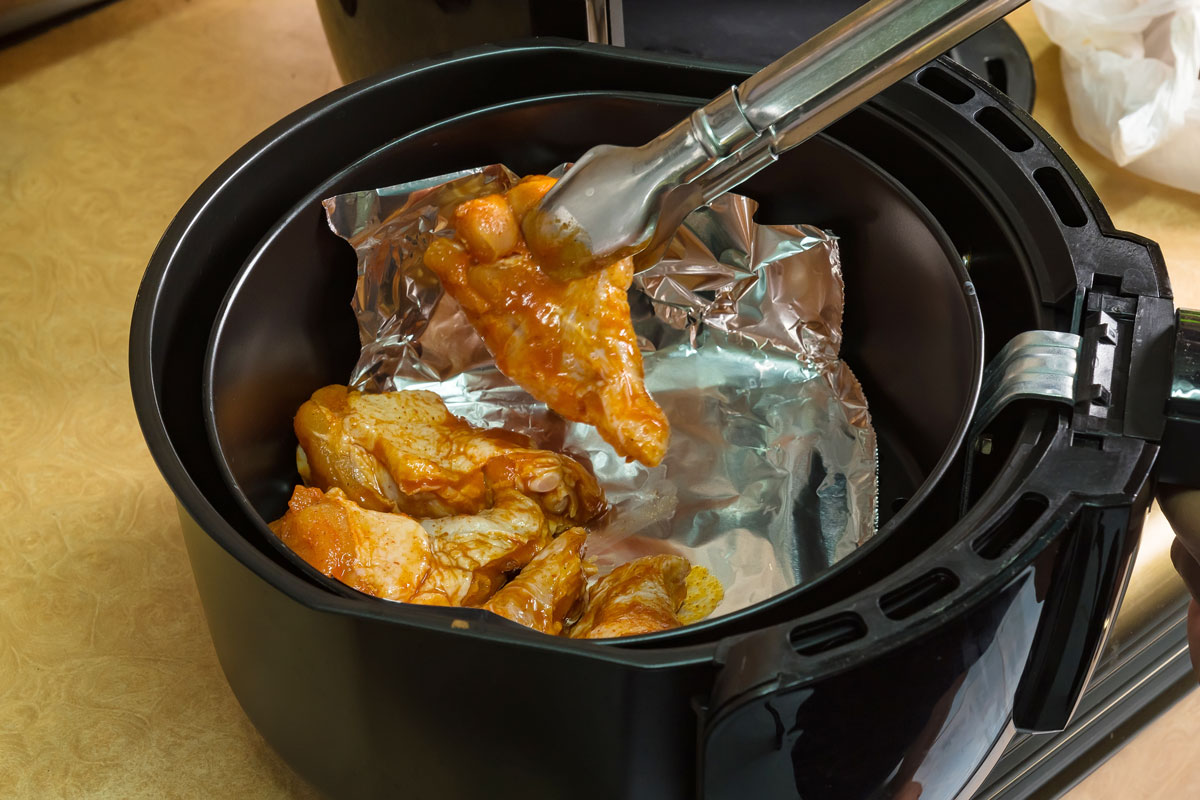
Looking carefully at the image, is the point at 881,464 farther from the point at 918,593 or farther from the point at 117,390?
the point at 117,390

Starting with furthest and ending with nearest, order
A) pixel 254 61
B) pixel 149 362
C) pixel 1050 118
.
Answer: pixel 254 61 → pixel 1050 118 → pixel 149 362

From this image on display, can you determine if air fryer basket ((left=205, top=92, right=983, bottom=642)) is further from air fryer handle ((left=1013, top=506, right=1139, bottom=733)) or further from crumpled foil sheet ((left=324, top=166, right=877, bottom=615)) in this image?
air fryer handle ((left=1013, top=506, right=1139, bottom=733))

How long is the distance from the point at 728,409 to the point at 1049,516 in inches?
17.1

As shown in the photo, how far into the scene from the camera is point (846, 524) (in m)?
0.92

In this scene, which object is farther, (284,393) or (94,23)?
(94,23)

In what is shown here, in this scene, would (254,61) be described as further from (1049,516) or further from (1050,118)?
(1049,516)

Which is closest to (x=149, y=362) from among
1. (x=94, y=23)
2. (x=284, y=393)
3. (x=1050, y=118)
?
(x=284, y=393)

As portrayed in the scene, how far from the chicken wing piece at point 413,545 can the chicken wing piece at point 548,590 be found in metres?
0.02

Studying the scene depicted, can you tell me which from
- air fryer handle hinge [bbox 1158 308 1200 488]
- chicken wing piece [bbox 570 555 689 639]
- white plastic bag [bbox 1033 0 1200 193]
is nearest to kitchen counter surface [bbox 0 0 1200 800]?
white plastic bag [bbox 1033 0 1200 193]

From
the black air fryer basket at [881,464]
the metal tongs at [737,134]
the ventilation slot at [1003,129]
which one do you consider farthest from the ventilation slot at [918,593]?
the ventilation slot at [1003,129]

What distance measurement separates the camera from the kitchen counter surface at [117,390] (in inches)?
31.9

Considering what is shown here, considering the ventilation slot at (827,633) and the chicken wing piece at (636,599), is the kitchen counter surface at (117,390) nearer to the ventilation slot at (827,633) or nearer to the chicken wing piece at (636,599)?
the chicken wing piece at (636,599)

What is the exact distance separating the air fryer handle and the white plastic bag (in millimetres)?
683

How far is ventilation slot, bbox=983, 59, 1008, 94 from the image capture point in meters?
1.24
